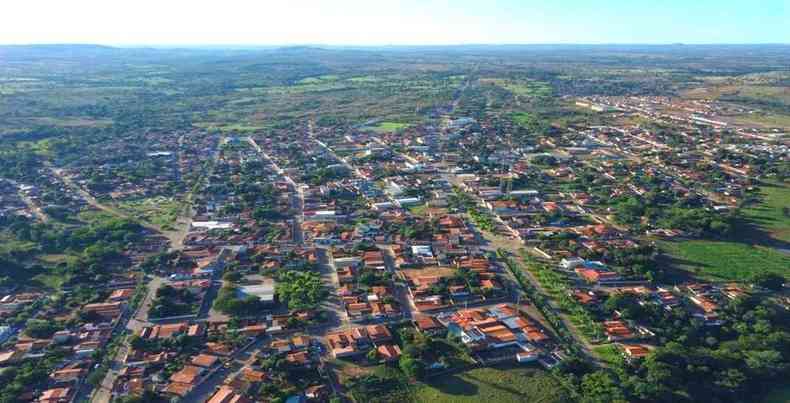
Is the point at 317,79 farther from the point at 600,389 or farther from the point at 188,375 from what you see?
the point at 600,389

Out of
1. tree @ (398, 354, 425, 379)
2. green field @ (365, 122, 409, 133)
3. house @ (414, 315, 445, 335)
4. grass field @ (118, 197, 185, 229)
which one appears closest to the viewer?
tree @ (398, 354, 425, 379)

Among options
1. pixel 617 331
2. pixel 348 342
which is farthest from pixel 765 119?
pixel 348 342

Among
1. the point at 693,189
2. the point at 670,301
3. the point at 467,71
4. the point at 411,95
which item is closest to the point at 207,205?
the point at 670,301

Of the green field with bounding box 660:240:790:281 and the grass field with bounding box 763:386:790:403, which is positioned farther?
the green field with bounding box 660:240:790:281

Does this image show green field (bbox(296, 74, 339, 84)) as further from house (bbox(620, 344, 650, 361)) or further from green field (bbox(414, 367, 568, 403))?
green field (bbox(414, 367, 568, 403))

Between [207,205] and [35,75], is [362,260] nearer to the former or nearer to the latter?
[207,205]

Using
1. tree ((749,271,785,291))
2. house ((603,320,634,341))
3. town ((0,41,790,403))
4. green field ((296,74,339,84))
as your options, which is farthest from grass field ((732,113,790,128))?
green field ((296,74,339,84))

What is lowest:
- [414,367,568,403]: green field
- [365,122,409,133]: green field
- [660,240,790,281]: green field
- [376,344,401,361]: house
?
[414,367,568,403]: green field
